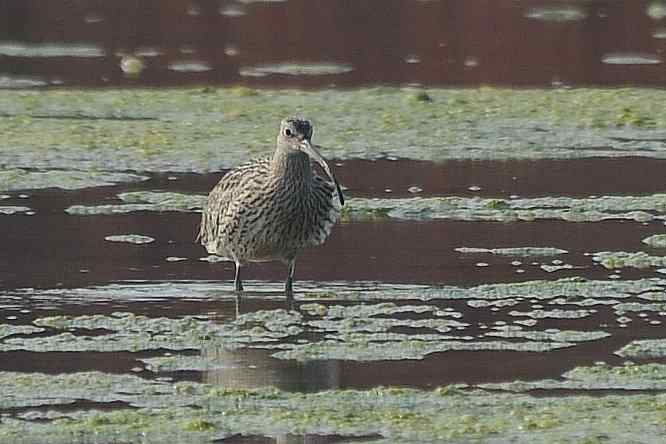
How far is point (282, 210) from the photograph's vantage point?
30.4ft

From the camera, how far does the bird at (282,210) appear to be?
9227 mm

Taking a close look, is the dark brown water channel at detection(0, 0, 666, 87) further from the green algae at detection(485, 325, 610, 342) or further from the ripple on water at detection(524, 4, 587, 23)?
the green algae at detection(485, 325, 610, 342)

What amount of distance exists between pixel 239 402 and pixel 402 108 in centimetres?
754

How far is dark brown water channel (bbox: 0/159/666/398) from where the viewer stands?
24.9 ft

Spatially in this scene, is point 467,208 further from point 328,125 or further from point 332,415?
point 332,415

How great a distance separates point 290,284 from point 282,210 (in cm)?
34

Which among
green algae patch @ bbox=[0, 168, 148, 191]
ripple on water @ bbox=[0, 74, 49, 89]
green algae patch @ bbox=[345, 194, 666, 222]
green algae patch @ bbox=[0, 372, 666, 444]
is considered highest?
ripple on water @ bbox=[0, 74, 49, 89]

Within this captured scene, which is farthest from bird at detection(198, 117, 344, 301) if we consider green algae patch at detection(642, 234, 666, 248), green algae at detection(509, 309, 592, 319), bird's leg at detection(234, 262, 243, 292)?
green algae patch at detection(642, 234, 666, 248)

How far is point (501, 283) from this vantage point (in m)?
9.11

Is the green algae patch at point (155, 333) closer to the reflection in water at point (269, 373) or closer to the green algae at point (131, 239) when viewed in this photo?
the reflection in water at point (269, 373)

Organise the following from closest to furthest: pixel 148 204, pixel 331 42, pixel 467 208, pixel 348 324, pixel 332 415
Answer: pixel 332 415, pixel 348 324, pixel 467 208, pixel 148 204, pixel 331 42

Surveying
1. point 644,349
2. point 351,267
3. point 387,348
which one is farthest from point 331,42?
point 644,349

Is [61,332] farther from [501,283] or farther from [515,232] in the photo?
[515,232]

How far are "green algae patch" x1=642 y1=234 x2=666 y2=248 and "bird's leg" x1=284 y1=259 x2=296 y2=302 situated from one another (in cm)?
176
